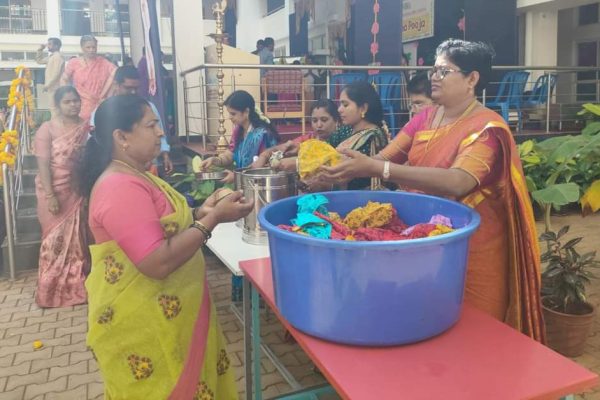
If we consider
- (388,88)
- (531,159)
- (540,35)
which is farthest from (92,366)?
(540,35)

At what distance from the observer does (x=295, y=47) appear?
1229cm

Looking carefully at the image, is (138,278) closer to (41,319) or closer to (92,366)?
(92,366)

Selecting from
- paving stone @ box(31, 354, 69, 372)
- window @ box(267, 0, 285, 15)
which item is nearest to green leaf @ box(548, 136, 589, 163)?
paving stone @ box(31, 354, 69, 372)

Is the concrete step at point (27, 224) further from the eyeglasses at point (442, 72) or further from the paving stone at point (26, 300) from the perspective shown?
the eyeglasses at point (442, 72)

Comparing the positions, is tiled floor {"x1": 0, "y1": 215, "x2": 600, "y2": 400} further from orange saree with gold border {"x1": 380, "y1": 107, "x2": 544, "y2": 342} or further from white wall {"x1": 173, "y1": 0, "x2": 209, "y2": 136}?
white wall {"x1": 173, "y1": 0, "x2": 209, "y2": 136}

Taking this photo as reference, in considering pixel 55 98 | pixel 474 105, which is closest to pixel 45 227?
pixel 55 98

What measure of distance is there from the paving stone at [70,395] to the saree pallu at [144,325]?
3.70 ft

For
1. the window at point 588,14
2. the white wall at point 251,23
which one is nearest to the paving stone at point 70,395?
the window at point 588,14

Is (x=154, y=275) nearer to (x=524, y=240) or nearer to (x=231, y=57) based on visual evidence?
(x=524, y=240)

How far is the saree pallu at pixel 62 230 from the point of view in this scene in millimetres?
3863

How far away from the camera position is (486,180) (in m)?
1.61

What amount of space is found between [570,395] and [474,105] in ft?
3.06

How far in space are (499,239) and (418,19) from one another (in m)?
9.22

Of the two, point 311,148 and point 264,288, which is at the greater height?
point 311,148
